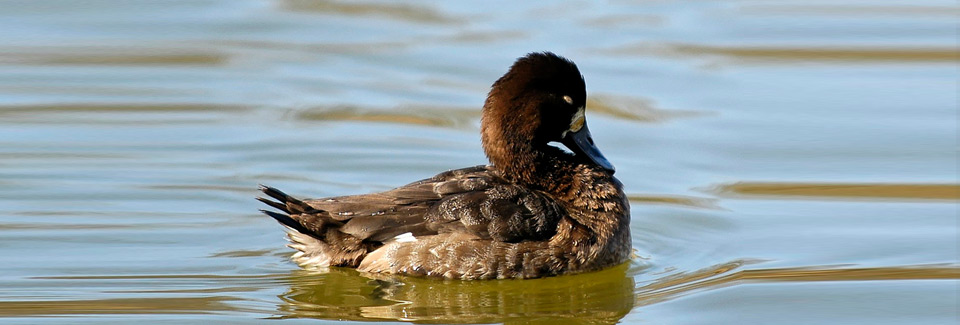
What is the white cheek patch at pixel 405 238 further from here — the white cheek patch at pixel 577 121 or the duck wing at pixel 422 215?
the white cheek patch at pixel 577 121

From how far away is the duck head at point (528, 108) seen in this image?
28.8ft

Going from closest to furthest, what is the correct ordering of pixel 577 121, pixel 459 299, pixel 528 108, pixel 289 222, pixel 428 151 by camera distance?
pixel 459 299, pixel 289 222, pixel 528 108, pixel 577 121, pixel 428 151

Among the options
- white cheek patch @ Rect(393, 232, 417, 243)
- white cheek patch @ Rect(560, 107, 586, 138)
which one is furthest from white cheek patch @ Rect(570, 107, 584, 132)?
white cheek patch @ Rect(393, 232, 417, 243)

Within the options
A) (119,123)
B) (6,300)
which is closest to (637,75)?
(119,123)

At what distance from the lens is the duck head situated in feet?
28.8

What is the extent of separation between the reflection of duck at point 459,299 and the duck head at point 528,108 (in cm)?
81

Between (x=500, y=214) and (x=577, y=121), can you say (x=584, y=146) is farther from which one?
(x=500, y=214)

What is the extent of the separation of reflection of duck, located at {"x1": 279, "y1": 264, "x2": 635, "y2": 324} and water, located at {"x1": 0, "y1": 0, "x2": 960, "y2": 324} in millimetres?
20

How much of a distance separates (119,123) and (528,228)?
178 inches

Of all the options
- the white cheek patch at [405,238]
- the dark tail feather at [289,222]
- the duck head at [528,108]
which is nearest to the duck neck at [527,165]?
the duck head at [528,108]

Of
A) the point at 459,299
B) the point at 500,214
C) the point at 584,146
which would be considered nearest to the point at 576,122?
the point at 584,146

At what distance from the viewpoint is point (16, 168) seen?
10422 millimetres

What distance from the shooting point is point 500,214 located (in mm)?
8500

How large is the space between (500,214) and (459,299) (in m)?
0.61
